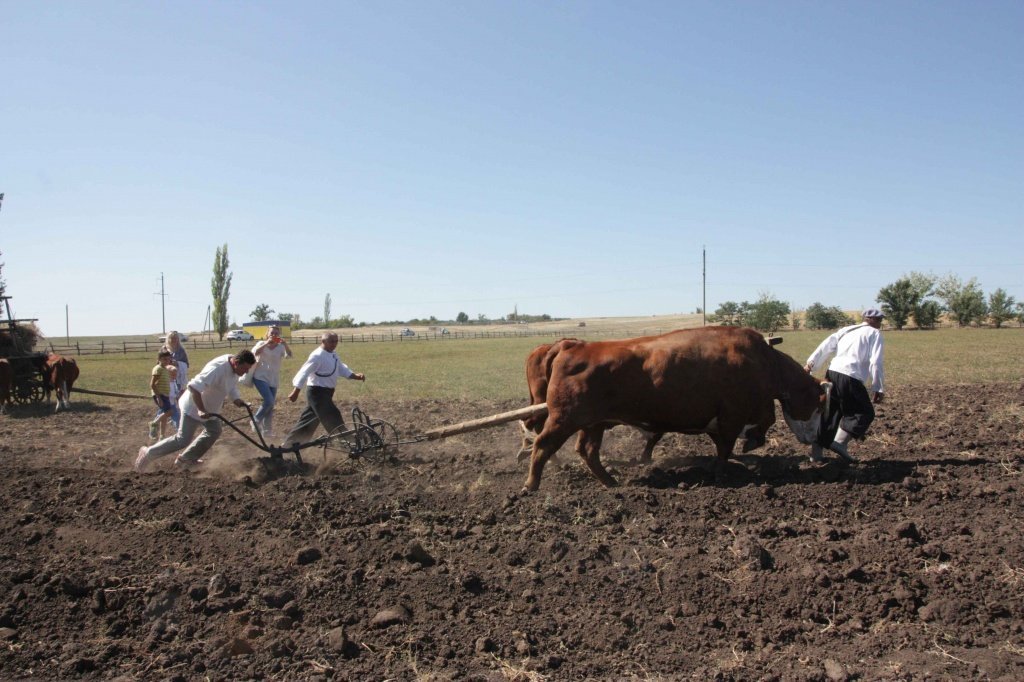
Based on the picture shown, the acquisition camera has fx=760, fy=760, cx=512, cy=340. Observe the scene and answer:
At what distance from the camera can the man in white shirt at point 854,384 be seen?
860 centimetres

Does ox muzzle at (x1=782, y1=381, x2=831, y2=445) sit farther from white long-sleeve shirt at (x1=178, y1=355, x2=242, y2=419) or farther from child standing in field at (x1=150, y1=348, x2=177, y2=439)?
child standing in field at (x1=150, y1=348, x2=177, y2=439)

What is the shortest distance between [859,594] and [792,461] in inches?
163

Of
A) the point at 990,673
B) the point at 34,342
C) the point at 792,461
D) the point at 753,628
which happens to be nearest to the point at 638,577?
the point at 753,628

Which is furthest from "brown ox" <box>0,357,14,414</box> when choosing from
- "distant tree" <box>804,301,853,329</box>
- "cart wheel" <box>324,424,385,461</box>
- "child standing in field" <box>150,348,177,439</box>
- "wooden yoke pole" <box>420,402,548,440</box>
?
"distant tree" <box>804,301,853,329</box>

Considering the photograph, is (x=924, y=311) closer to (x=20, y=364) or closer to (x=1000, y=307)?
(x=1000, y=307)

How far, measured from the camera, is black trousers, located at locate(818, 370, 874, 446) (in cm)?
860

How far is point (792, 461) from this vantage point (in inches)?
356

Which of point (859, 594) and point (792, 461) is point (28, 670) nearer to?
point (859, 594)

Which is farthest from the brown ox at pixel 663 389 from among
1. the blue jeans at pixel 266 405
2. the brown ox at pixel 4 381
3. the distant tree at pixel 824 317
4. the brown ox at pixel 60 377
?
the distant tree at pixel 824 317

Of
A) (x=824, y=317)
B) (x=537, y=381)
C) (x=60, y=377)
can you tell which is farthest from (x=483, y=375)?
(x=824, y=317)

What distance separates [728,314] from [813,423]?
55365 mm

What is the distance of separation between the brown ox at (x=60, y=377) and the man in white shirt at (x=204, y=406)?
32.0 feet

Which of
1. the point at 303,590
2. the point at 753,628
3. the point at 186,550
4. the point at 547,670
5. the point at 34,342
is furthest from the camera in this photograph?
the point at 34,342

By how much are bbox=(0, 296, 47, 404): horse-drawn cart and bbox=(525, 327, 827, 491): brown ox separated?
15.0m
